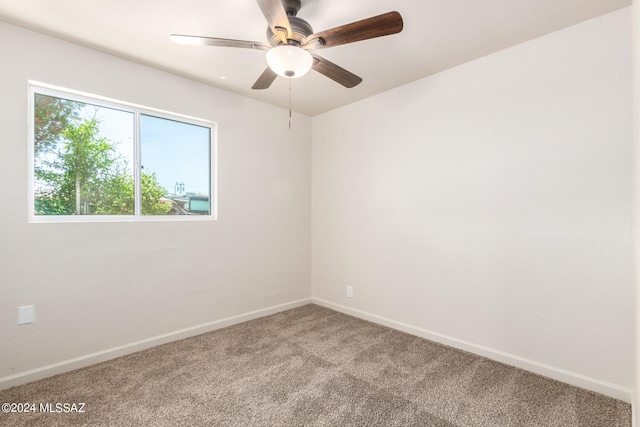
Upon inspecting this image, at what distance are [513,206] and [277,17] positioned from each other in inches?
80.8

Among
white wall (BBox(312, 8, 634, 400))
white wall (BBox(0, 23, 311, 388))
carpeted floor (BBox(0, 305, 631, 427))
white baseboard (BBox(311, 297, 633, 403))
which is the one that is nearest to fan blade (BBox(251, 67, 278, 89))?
white wall (BBox(0, 23, 311, 388))

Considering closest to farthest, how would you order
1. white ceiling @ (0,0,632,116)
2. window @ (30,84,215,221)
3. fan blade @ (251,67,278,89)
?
white ceiling @ (0,0,632,116)
fan blade @ (251,67,278,89)
window @ (30,84,215,221)

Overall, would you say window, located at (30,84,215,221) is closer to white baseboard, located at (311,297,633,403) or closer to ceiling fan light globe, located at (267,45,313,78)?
ceiling fan light globe, located at (267,45,313,78)

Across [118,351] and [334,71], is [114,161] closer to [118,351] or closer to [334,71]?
[118,351]

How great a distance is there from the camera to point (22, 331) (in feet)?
6.82

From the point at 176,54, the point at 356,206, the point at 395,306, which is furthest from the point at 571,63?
the point at 176,54

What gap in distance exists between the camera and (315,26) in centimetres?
204

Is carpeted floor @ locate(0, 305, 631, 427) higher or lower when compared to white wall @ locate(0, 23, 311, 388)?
lower

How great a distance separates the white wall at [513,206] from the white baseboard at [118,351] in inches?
52.1

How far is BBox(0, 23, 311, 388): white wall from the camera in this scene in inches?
81.2

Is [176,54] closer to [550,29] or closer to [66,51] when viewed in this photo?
[66,51]

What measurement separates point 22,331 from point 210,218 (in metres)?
1.55

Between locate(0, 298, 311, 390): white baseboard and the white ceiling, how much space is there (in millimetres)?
2325

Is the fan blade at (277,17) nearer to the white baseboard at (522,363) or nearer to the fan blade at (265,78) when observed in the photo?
the fan blade at (265,78)
